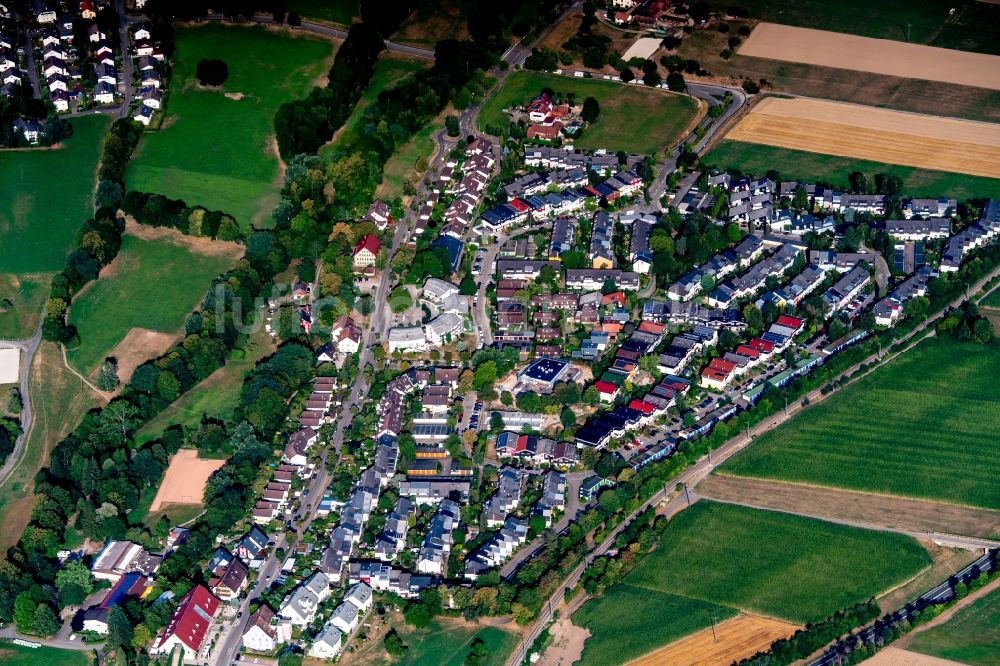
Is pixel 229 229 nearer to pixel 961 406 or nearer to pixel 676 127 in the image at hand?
pixel 676 127

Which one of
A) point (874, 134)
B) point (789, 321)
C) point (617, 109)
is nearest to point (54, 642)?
point (789, 321)

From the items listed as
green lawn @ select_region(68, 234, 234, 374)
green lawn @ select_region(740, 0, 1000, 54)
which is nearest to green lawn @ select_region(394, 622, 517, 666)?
green lawn @ select_region(68, 234, 234, 374)

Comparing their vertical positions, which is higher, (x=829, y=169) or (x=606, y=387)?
(x=829, y=169)

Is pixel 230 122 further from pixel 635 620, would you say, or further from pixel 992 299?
pixel 992 299

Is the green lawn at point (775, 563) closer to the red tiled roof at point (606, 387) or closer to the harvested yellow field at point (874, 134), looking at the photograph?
the red tiled roof at point (606, 387)

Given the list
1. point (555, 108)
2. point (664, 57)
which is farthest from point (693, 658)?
point (664, 57)

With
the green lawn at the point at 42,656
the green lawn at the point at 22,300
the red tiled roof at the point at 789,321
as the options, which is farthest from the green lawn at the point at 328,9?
the green lawn at the point at 42,656
